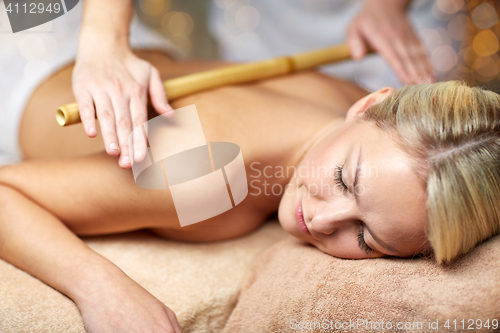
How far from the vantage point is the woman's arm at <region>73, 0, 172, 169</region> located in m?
0.64

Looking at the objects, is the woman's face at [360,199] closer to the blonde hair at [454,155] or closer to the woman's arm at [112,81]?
the blonde hair at [454,155]

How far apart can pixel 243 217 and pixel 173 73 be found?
0.46 metres

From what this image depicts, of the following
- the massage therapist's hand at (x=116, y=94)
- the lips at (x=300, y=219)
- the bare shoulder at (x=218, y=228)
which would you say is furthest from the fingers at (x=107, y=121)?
the lips at (x=300, y=219)

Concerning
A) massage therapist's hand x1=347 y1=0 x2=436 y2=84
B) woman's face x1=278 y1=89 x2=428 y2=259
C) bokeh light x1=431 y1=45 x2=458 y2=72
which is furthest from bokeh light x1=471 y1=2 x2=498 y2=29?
woman's face x1=278 y1=89 x2=428 y2=259

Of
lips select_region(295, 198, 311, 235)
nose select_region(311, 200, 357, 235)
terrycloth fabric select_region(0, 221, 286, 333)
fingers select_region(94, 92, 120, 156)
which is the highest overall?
fingers select_region(94, 92, 120, 156)

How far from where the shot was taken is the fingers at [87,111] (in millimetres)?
629

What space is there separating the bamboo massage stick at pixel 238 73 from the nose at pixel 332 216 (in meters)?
0.41

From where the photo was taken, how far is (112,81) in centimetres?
69

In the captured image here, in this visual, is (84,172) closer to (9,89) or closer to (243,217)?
(243,217)

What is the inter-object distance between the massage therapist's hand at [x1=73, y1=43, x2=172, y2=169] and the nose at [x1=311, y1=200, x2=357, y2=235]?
0.33 meters

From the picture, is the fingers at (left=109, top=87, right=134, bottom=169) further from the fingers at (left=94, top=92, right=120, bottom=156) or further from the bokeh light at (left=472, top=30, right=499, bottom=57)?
the bokeh light at (left=472, top=30, right=499, bottom=57)

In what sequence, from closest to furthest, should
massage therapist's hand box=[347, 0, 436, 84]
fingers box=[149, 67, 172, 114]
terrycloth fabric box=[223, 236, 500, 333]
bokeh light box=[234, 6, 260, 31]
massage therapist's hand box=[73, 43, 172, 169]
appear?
terrycloth fabric box=[223, 236, 500, 333] < massage therapist's hand box=[73, 43, 172, 169] < fingers box=[149, 67, 172, 114] < massage therapist's hand box=[347, 0, 436, 84] < bokeh light box=[234, 6, 260, 31]

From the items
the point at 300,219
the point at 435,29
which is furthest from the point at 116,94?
the point at 435,29

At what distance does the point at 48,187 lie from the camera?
2.33ft
